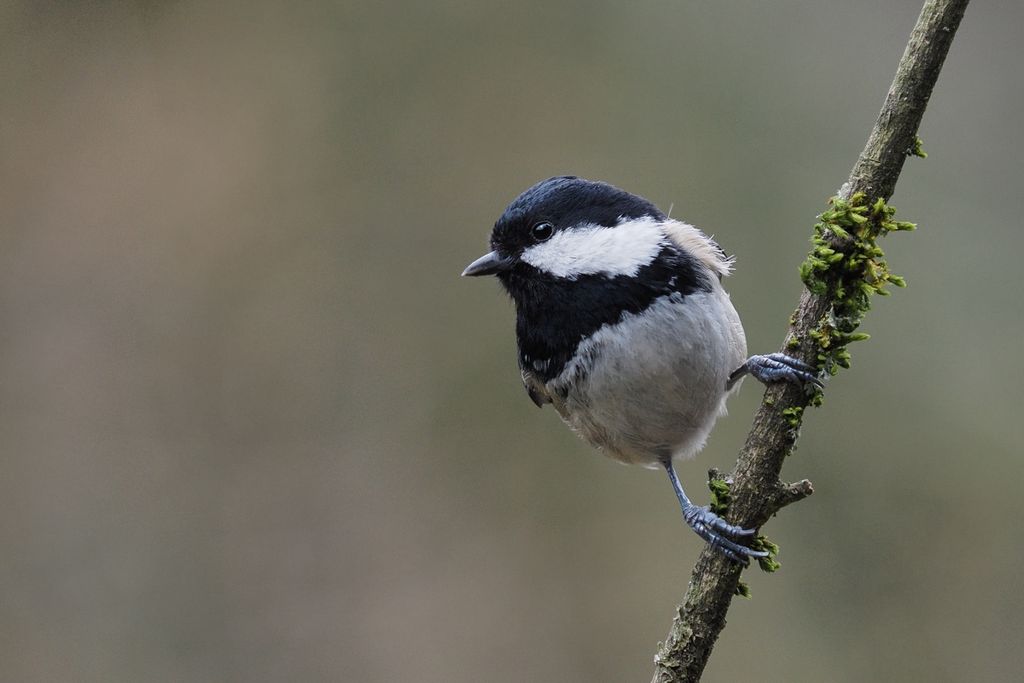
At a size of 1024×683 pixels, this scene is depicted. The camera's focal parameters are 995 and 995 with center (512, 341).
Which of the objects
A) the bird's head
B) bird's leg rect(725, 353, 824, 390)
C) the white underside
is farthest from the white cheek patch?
bird's leg rect(725, 353, 824, 390)

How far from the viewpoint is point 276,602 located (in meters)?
4.95

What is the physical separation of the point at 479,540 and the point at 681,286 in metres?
2.69

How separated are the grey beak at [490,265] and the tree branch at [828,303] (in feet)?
3.42

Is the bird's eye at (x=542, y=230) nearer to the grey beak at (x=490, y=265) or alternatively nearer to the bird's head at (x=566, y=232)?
the bird's head at (x=566, y=232)

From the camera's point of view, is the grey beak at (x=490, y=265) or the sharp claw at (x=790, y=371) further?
the grey beak at (x=490, y=265)

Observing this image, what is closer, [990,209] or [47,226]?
[990,209]

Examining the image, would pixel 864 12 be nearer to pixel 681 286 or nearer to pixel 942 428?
A: pixel 942 428

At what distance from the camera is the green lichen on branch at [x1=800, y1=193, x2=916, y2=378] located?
2.02m

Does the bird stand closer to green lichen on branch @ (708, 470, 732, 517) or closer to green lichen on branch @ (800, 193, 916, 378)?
green lichen on branch @ (708, 470, 732, 517)

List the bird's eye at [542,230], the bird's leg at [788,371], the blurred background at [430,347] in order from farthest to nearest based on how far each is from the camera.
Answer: the blurred background at [430,347] → the bird's eye at [542,230] → the bird's leg at [788,371]

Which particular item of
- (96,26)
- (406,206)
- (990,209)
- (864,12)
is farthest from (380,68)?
(990,209)

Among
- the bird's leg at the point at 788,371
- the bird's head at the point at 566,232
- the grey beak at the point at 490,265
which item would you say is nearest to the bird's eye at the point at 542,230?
the bird's head at the point at 566,232

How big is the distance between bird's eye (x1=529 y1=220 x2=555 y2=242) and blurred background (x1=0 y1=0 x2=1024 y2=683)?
204 centimetres

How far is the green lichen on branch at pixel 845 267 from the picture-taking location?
202cm
